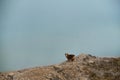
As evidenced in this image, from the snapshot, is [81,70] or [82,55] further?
[82,55]

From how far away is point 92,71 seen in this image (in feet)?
42.9

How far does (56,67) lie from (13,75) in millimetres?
2362

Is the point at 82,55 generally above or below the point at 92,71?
above

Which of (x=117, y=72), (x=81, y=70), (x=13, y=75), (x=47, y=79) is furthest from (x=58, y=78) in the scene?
(x=117, y=72)

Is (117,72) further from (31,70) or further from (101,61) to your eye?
(31,70)

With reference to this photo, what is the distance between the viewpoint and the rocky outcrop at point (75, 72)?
1245cm

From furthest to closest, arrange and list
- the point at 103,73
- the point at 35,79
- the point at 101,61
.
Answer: the point at 101,61 → the point at 103,73 → the point at 35,79

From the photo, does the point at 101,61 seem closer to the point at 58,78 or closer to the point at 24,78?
the point at 58,78

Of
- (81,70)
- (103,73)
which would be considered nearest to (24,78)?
(81,70)

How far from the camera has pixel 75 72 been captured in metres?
12.9

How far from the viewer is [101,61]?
14.0 meters

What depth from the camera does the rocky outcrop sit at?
40.9ft

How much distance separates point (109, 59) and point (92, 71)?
1922 millimetres

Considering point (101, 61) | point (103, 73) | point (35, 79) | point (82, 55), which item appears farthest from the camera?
point (82, 55)
